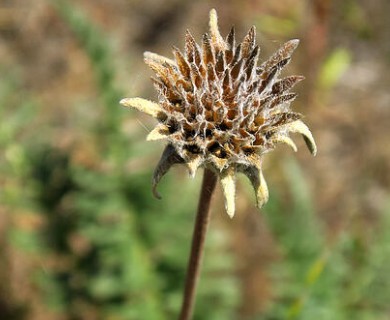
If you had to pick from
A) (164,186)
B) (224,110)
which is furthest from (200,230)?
(164,186)

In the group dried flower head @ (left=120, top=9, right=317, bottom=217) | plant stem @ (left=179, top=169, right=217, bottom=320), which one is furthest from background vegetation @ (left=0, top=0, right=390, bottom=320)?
dried flower head @ (left=120, top=9, right=317, bottom=217)

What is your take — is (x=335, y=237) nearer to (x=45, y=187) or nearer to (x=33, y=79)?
(x=45, y=187)

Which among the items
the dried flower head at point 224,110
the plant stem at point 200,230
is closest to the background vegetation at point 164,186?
the plant stem at point 200,230

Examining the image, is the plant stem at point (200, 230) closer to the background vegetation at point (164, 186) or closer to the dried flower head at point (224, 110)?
the dried flower head at point (224, 110)

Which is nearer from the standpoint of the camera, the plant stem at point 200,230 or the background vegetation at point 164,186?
the plant stem at point 200,230

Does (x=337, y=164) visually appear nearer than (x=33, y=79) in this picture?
Yes

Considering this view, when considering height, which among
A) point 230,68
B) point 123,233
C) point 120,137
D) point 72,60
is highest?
point 72,60

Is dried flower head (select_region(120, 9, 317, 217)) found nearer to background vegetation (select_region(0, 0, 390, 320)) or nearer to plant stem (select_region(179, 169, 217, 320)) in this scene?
plant stem (select_region(179, 169, 217, 320))

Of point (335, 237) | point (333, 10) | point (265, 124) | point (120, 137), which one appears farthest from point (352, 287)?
point (333, 10)
